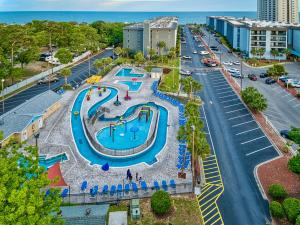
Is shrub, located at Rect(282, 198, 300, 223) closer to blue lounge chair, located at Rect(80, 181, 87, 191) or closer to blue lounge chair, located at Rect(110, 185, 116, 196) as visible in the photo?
blue lounge chair, located at Rect(110, 185, 116, 196)

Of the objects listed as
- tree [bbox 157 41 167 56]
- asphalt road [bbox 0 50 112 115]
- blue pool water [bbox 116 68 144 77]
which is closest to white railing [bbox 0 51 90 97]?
asphalt road [bbox 0 50 112 115]

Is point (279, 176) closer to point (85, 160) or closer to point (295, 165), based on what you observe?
point (295, 165)

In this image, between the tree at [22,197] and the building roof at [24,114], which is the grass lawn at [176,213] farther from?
the building roof at [24,114]

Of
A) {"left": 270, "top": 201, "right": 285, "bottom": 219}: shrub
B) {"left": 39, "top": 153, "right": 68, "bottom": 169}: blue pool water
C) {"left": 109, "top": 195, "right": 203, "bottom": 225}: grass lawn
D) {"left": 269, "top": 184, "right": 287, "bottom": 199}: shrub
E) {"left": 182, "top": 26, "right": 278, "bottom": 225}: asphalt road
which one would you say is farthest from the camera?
{"left": 39, "top": 153, "right": 68, "bottom": 169}: blue pool water

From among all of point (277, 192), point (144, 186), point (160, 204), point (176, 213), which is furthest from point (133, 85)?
point (277, 192)

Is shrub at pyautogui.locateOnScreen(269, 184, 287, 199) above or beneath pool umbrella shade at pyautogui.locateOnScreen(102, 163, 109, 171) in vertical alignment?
beneath

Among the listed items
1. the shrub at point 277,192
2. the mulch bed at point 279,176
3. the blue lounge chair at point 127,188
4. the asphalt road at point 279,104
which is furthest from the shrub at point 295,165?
the blue lounge chair at point 127,188

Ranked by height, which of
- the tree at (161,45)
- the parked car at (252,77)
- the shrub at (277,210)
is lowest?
the shrub at (277,210)
